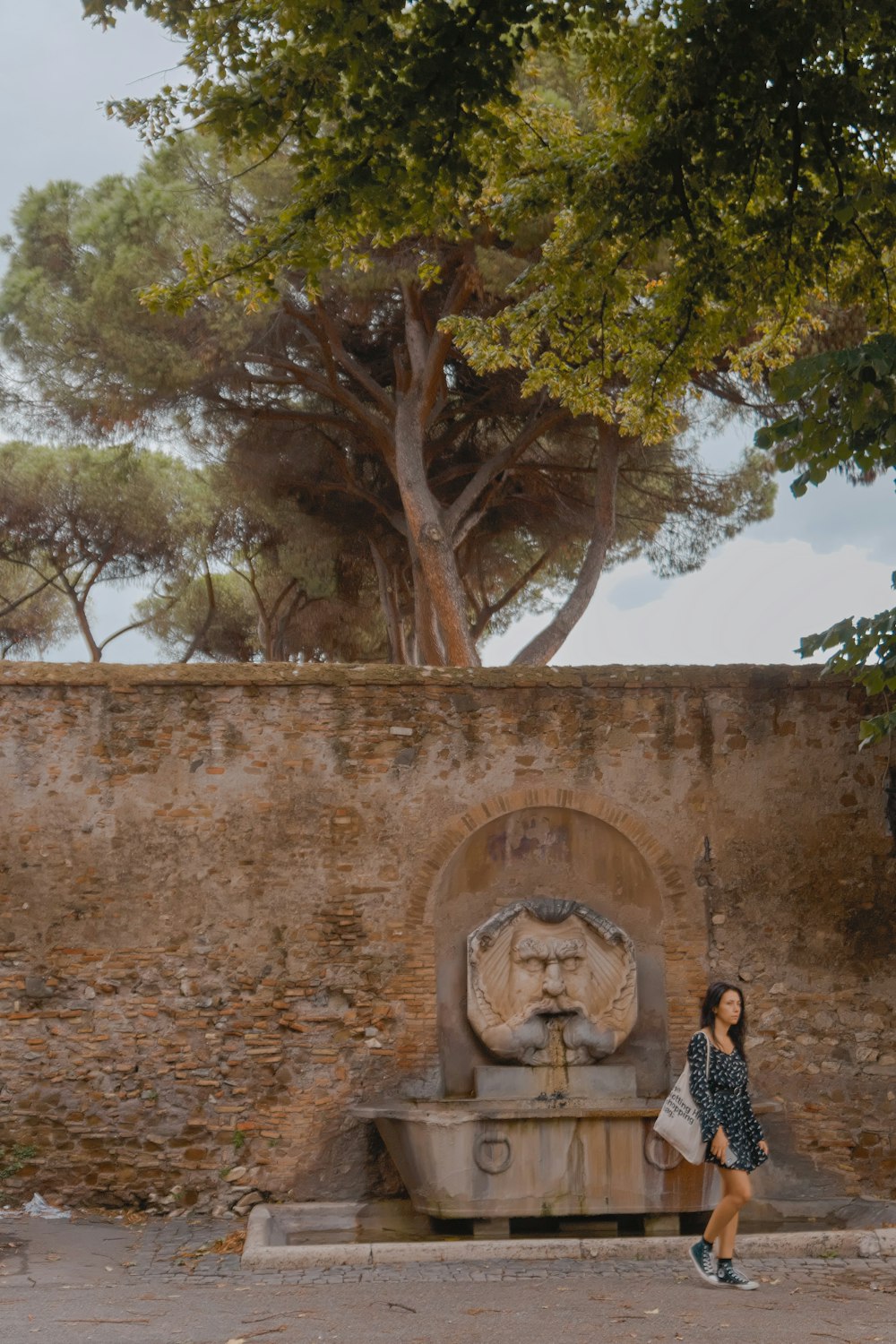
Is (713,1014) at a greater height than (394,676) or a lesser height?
lesser

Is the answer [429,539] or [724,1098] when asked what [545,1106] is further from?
[429,539]

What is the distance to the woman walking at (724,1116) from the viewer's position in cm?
530

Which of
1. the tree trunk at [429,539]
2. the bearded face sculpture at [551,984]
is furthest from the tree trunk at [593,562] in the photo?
the bearded face sculpture at [551,984]

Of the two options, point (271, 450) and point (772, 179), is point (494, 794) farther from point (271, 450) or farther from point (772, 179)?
point (271, 450)

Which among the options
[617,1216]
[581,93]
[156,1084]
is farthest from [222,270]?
[581,93]

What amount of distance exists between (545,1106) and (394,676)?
2640 millimetres

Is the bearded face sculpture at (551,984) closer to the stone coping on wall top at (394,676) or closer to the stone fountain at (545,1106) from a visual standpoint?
the stone fountain at (545,1106)

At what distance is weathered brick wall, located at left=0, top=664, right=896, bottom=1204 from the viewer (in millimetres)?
7523

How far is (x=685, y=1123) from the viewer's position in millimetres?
5387

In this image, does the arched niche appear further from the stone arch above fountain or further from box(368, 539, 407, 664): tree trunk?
box(368, 539, 407, 664): tree trunk

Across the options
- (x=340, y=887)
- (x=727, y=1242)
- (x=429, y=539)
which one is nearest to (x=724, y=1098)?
(x=727, y=1242)

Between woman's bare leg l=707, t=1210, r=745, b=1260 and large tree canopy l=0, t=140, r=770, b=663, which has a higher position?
large tree canopy l=0, t=140, r=770, b=663

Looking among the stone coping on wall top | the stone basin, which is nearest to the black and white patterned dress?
the stone basin

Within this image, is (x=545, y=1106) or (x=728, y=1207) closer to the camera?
(x=728, y=1207)
